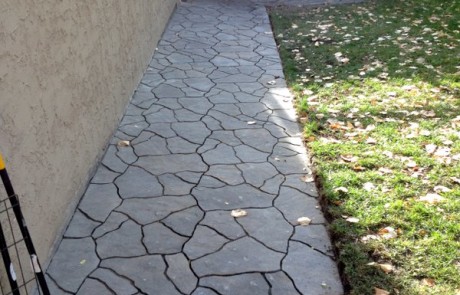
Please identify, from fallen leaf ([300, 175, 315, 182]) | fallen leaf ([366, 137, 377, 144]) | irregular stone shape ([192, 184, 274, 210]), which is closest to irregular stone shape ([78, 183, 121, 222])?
irregular stone shape ([192, 184, 274, 210])

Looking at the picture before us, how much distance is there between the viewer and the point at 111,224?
3.74 m

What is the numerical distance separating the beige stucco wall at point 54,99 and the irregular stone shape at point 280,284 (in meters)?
1.56

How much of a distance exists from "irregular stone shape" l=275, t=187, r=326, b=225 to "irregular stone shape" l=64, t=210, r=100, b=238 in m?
1.50

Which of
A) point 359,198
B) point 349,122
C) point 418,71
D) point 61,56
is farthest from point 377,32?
point 61,56

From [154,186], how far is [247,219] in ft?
3.15

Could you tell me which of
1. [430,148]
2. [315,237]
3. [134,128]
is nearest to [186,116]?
[134,128]

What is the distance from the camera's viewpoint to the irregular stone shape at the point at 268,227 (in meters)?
3.55

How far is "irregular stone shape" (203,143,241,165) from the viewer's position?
4.65m

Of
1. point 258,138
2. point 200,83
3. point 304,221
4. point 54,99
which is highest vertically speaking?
point 54,99

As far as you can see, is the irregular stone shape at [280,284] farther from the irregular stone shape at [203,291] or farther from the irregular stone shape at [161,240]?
the irregular stone shape at [161,240]

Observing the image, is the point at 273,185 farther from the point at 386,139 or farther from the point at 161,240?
the point at 386,139

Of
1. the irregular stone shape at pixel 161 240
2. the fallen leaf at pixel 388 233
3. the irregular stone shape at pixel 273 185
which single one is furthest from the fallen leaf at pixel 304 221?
the irregular stone shape at pixel 161 240

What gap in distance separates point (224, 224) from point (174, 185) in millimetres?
739

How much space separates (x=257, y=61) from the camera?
7469mm
